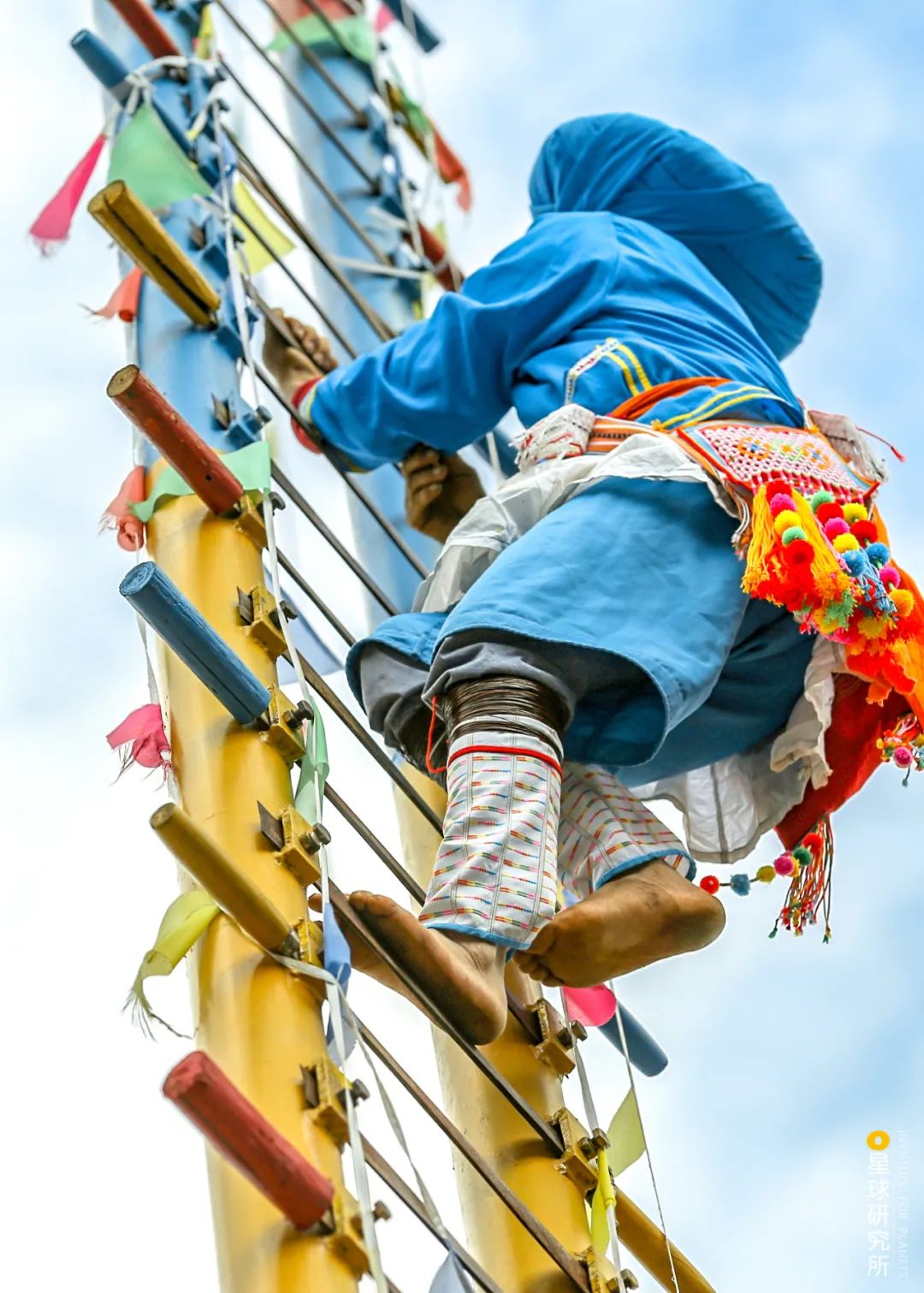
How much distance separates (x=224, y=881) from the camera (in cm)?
182

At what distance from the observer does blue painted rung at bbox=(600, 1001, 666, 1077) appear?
258 centimetres

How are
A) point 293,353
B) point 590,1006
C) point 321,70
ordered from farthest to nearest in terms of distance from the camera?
point 321,70 → point 293,353 → point 590,1006

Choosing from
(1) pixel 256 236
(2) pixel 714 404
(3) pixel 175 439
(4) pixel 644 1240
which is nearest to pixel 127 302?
(1) pixel 256 236

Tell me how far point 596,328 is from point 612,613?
0.48 meters

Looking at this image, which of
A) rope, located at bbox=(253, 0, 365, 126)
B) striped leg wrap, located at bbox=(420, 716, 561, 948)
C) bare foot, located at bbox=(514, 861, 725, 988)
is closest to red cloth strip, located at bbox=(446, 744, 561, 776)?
striped leg wrap, located at bbox=(420, 716, 561, 948)

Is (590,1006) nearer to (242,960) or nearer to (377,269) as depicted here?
(242,960)

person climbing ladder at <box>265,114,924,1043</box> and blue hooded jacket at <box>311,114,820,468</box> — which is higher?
blue hooded jacket at <box>311,114,820,468</box>

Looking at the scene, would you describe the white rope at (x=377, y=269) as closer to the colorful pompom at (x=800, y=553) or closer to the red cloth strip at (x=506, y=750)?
the colorful pompom at (x=800, y=553)

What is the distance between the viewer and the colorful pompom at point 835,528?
87.7 inches

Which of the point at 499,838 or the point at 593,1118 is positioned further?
the point at 593,1118

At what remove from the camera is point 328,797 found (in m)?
2.22

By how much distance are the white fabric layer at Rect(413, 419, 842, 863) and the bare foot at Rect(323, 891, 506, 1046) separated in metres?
0.51

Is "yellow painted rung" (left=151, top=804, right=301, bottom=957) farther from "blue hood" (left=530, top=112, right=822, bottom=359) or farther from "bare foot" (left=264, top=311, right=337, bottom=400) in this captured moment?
"blue hood" (left=530, top=112, right=822, bottom=359)

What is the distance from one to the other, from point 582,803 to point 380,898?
43 centimetres
